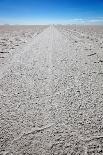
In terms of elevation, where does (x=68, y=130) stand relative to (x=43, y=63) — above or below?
below

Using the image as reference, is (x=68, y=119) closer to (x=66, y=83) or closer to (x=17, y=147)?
(x=17, y=147)

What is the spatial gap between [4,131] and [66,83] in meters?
3.49

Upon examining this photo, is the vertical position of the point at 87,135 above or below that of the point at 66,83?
below

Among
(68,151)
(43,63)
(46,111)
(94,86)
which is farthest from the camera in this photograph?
(43,63)

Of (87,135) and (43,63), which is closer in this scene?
(87,135)

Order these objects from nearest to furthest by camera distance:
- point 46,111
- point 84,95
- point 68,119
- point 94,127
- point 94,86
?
1. point 94,127
2. point 68,119
3. point 46,111
4. point 84,95
5. point 94,86

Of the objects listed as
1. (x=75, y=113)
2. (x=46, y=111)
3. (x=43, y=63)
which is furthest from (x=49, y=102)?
(x=43, y=63)

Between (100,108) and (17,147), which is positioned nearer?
(17,147)

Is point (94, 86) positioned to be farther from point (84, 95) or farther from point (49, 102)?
point (49, 102)

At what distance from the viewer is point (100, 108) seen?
16.8 ft

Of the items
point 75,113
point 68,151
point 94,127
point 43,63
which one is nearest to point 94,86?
point 75,113

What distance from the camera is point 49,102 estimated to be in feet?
18.1

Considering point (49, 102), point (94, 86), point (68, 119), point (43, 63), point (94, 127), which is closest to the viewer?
point (94, 127)

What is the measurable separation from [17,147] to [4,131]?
0.68 metres
